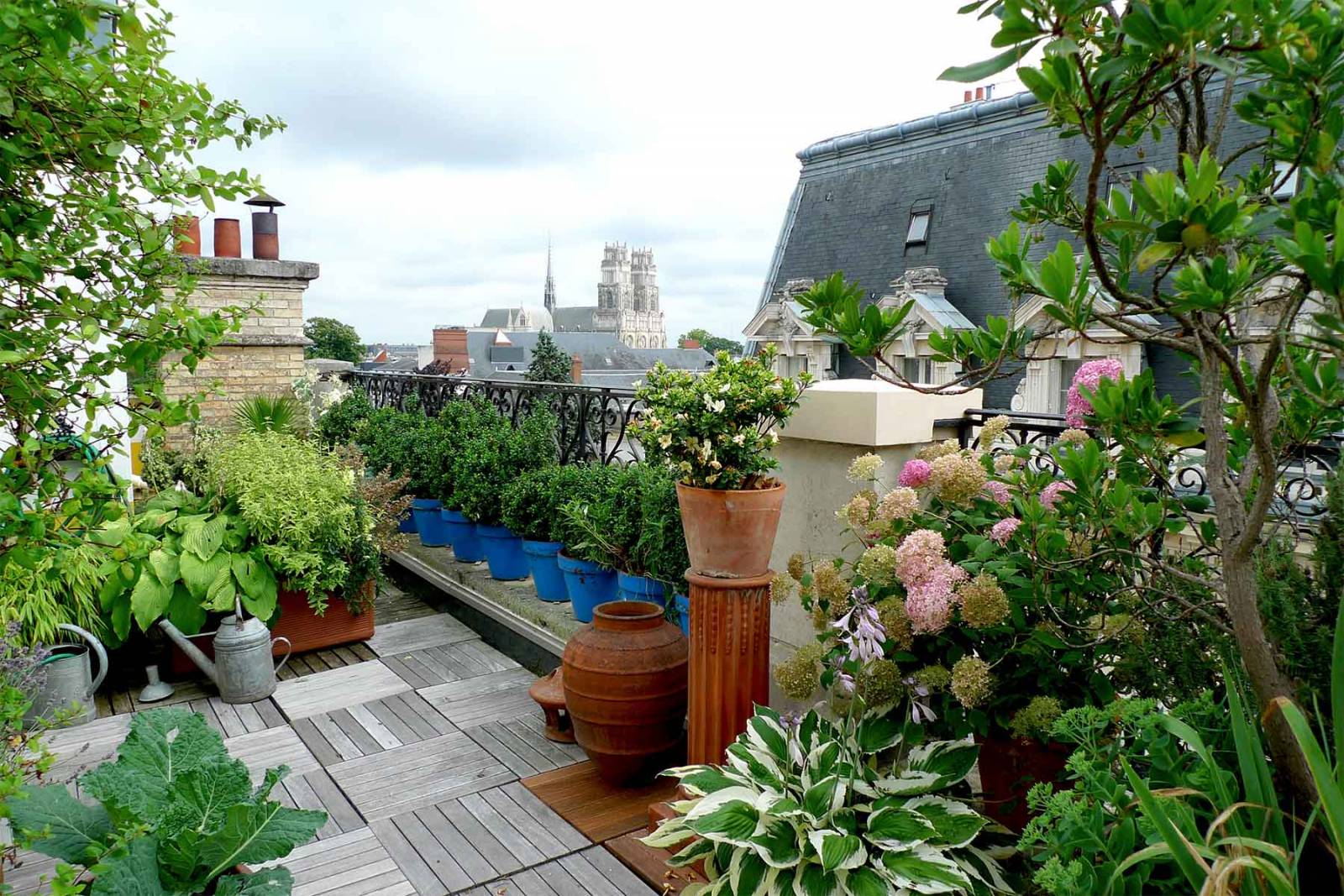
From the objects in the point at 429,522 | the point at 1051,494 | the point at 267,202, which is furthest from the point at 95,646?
the point at 267,202

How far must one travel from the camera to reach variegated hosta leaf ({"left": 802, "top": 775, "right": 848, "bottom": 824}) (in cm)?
192

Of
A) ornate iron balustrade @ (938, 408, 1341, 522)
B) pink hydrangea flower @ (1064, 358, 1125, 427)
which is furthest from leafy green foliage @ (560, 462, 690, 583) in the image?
Result: pink hydrangea flower @ (1064, 358, 1125, 427)

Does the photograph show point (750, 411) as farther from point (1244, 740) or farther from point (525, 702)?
point (525, 702)

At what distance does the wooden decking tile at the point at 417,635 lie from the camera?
4.53m

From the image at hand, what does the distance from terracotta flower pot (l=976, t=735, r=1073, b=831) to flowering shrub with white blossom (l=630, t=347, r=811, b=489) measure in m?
0.96

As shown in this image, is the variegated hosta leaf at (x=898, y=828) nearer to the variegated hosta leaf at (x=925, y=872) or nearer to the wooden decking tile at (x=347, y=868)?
the variegated hosta leaf at (x=925, y=872)

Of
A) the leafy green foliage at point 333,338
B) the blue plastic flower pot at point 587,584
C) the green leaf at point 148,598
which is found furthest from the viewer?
the leafy green foliage at point 333,338

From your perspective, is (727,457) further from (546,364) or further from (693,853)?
(546,364)

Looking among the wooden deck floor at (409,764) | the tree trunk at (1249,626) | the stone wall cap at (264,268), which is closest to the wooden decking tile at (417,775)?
the wooden deck floor at (409,764)

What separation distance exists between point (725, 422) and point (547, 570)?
213 cm

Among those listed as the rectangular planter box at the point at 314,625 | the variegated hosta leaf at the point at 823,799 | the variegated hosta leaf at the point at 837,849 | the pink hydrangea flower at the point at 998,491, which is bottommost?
the rectangular planter box at the point at 314,625

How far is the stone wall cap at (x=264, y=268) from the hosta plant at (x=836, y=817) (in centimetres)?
629

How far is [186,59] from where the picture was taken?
180 centimetres

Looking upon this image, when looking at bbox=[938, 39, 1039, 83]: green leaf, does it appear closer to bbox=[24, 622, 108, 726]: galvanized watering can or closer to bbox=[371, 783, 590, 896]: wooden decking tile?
bbox=[371, 783, 590, 896]: wooden decking tile
